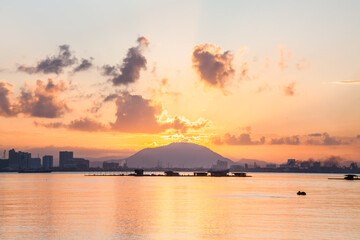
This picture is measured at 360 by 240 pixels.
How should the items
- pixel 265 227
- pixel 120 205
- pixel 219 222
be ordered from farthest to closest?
pixel 120 205 → pixel 219 222 → pixel 265 227

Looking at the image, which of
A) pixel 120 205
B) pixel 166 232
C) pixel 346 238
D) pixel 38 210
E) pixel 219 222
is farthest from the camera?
pixel 120 205

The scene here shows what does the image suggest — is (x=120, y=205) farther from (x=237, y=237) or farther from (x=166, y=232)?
(x=237, y=237)

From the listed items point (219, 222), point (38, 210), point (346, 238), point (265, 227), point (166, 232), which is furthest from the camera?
point (38, 210)

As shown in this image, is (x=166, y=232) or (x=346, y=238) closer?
(x=346, y=238)

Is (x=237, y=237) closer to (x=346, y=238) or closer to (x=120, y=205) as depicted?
(x=346, y=238)

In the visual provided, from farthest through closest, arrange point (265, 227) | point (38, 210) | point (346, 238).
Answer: point (38, 210) < point (265, 227) < point (346, 238)

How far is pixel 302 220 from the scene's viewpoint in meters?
79.4

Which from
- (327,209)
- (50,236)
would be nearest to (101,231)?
(50,236)

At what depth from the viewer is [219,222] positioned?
76938mm

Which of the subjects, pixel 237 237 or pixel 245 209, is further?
pixel 245 209

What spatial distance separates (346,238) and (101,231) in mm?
32370

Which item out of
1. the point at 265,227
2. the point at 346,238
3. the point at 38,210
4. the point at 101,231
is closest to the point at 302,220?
the point at 265,227

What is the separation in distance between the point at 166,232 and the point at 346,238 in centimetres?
2341

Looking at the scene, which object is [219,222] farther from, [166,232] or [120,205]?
[120,205]
